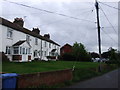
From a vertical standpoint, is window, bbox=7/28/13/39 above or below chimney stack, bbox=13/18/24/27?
below

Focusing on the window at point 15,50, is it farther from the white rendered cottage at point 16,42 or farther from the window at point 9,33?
the window at point 9,33

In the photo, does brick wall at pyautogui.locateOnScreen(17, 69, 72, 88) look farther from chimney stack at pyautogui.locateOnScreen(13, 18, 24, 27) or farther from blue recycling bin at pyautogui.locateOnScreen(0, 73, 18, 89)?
chimney stack at pyautogui.locateOnScreen(13, 18, 24, 27)

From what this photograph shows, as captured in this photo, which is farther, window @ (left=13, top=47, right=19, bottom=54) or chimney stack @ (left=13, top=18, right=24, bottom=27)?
chimney stack @ (left=13, top=18, right=24, bottom=27)

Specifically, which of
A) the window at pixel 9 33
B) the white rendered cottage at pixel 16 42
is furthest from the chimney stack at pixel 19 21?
the window at pixel 9 33

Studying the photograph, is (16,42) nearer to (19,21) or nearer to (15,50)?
(15,50)

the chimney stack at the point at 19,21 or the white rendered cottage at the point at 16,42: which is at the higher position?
the chimney stack at the point at 19,21

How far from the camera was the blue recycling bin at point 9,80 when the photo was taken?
7763 mm

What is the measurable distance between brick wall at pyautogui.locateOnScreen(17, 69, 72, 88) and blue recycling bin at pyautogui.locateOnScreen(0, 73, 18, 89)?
0.57 meters

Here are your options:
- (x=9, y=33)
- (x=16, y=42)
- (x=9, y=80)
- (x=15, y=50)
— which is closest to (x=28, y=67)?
(x=9, y=80)

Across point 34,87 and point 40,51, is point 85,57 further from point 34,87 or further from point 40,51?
point 34,87

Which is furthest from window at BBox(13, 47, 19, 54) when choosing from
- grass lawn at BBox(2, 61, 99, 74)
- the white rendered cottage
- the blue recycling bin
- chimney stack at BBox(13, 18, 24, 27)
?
the blue recycling bin

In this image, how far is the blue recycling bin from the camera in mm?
7763

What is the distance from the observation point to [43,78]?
36.6ft

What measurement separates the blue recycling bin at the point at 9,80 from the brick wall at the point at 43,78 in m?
0.57
